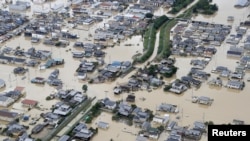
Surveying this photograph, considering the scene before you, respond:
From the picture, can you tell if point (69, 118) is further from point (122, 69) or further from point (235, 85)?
point (235, 85)

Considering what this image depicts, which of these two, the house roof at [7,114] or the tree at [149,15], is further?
the tree at [149,15]

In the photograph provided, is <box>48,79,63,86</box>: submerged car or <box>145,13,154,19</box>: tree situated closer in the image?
<box>48,79,63,86</box>: submerged car

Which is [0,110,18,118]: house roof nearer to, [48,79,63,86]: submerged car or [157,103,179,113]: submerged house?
[48,79,63,86]: submerged car

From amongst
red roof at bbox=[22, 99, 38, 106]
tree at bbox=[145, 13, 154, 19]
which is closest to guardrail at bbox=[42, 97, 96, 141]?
red roof at bbox=[22, 99, 38, 106]

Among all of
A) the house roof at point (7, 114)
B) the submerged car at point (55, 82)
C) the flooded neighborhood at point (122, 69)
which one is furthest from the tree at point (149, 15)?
the house roof at point (7, 114)

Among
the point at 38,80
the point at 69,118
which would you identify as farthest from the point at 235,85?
the point at 38,80

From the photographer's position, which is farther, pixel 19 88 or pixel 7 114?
pixel 19 88

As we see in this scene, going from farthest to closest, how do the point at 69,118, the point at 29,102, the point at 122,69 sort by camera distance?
the point at 122,69, the point at 29,102, the point at 69,118

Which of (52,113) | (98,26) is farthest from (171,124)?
(98,26)

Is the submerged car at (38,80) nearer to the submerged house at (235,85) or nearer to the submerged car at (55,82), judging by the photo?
the submerged car at (55,82)
